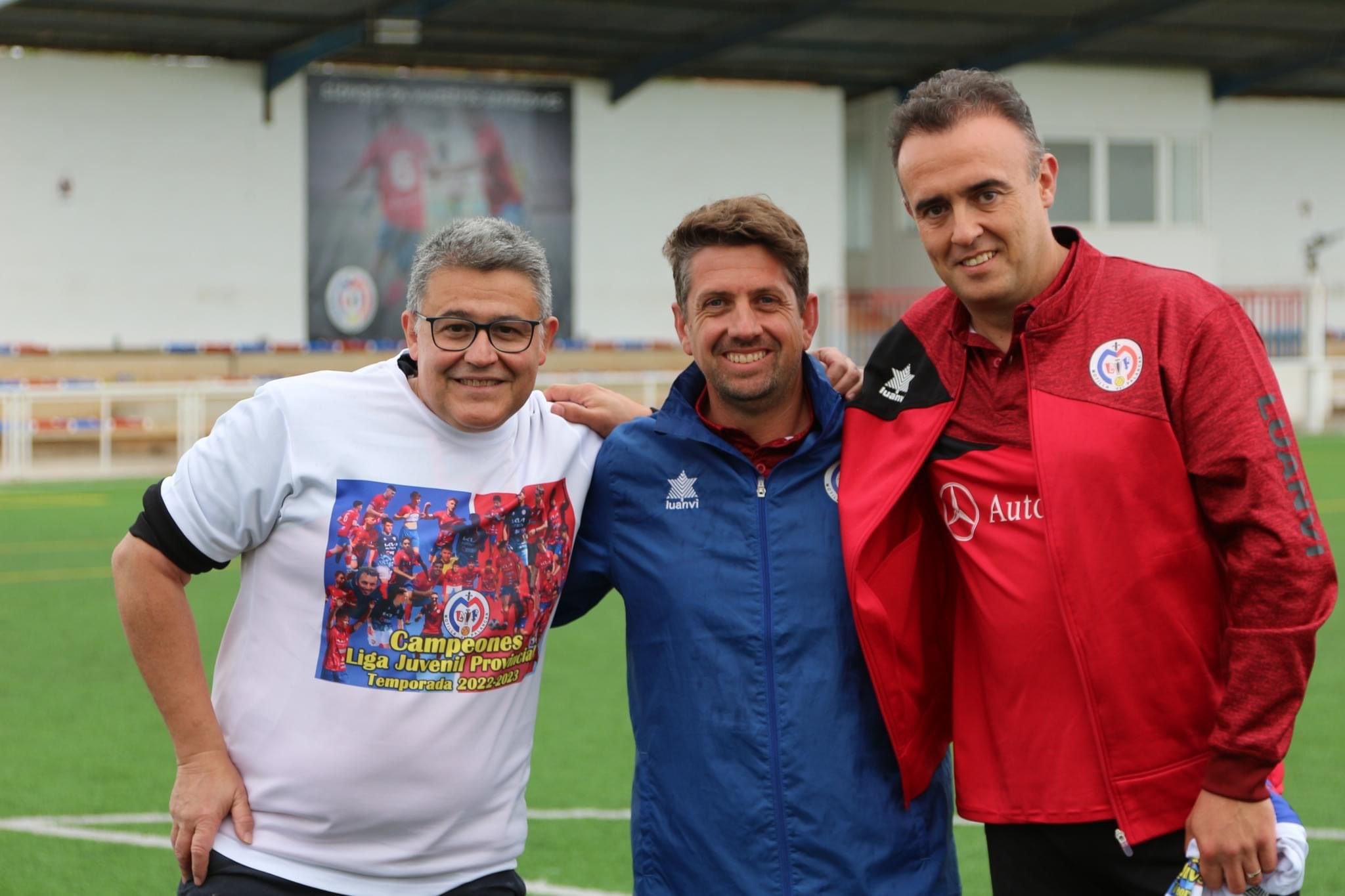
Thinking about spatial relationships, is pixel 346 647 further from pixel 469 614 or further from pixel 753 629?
pixel 753 629

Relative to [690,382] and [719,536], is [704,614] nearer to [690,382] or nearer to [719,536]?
[719,536]

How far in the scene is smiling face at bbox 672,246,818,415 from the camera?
327cm

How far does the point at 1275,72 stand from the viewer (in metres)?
30.4

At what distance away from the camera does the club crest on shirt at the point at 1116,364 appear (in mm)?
2830

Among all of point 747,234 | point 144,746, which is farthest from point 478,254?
point 144,746

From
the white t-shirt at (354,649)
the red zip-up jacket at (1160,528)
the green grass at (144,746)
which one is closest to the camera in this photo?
the red zip-up jacket at (1160,528)

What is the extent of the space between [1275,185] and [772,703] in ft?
107

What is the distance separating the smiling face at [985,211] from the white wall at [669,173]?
2435 centimetres

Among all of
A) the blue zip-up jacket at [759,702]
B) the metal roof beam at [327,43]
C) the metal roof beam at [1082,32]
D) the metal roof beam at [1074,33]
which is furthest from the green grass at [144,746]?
the metal roof beam at [1082,32]

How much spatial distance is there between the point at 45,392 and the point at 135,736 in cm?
1327

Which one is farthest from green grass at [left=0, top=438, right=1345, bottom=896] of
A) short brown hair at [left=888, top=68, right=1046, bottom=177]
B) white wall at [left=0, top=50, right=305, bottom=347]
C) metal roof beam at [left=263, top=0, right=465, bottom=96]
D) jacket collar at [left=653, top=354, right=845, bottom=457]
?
white wall at [left=0, top=50, right=305, bottom=347]

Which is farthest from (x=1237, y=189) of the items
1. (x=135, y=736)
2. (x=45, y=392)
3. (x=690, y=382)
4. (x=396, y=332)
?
(x=690, y=382)

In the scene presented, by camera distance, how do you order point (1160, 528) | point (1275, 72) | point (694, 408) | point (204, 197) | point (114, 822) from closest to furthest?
point (1160, 528) → point (694, 408) → point (114, 822) → point (204, 197) → point (1275, 72)

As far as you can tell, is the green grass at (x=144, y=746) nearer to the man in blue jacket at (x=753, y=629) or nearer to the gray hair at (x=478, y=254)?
the man in blue jacket at (x=753, y=629)
